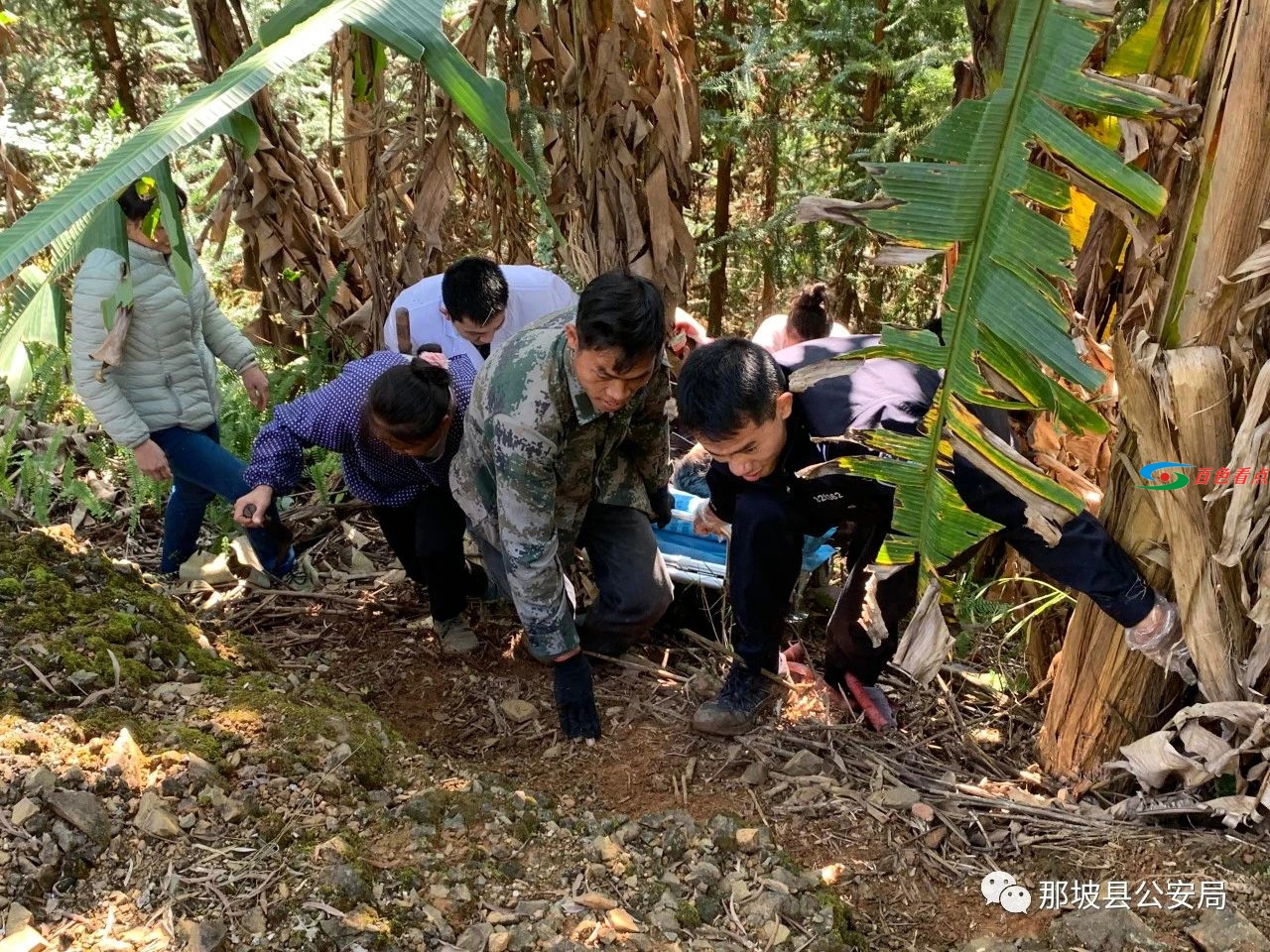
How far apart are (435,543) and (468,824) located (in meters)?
1.20

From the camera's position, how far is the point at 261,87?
3.71 ft

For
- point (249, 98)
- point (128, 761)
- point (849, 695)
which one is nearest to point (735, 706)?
point (849, 695)

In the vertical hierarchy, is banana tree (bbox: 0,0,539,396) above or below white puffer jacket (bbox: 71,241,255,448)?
above

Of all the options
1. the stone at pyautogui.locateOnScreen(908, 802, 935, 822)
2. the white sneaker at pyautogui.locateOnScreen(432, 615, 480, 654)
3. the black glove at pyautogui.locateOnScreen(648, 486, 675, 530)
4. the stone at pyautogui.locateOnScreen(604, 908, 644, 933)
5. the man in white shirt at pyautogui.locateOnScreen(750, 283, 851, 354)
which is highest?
the man in white shirt at pyautogui.locateOnScreen(750, 283, 851, 354)

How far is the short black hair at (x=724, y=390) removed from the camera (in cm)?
224

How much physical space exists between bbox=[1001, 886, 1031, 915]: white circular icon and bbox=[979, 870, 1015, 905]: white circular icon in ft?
0.04

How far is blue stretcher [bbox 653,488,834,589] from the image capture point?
3398 millimetres

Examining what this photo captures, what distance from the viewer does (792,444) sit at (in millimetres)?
2529

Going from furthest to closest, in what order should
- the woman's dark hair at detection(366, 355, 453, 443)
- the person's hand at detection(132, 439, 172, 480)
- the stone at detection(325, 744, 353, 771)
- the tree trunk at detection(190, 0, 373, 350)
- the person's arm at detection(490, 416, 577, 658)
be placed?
1. the tree trunk at detection(190, 0, 373, 350)
2. the person's hand at detection(132, 439, 172, 480)
3. the woman's dark hair at detection(366, 355, 453, 443)
4. the person's arm at detection(490, 416, 577, 658)
5. the stone at detection(325, 744, 353, 771)

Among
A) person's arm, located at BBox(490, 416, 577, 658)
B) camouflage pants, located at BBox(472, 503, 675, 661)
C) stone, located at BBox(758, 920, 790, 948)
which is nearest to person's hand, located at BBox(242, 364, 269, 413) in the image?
camouflage pants, located at BBox(472, 503, 675, 661)

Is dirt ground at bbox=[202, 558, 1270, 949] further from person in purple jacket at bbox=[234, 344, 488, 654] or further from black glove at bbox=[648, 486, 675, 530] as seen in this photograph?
black glove at bbox=[648, 486, 675, 530]

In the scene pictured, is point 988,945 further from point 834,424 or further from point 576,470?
point 576,470

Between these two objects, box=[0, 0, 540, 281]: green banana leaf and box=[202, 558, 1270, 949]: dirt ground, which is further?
box=[202, 558, 1270, 949]: dirt ground

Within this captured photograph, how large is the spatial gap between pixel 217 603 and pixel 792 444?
2187 mm
